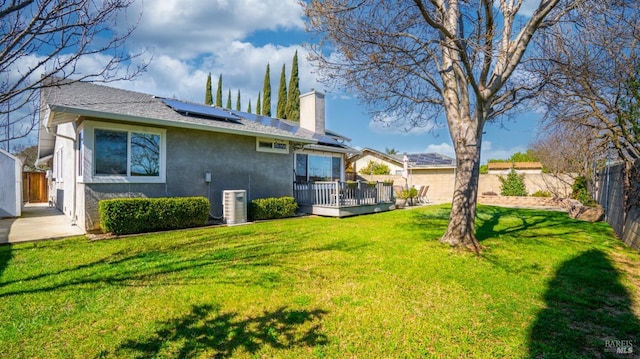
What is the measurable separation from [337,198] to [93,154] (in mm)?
7358

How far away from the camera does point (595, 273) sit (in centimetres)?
539

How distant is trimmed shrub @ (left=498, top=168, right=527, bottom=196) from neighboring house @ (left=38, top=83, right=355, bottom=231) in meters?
17.4

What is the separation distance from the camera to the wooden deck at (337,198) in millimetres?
11750

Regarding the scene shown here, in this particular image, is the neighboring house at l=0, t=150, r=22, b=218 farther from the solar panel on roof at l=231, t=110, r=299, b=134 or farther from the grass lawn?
the solar panel on roof at l=231, t=110, r=299, b=134

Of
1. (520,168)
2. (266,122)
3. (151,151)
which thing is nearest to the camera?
(151,151)

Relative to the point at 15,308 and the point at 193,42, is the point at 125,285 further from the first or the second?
the point at 193,42

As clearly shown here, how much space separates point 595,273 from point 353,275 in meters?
4.20

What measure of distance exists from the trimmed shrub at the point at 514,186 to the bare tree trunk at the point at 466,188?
18.9m

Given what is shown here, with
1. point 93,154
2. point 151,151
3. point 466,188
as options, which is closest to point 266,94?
point 151,151

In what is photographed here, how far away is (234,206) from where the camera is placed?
9672 millimetres

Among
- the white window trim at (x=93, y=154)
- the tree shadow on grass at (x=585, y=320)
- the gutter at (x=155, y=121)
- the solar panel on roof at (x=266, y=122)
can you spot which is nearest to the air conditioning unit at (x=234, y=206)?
the white window trim at (x=93, y=154)

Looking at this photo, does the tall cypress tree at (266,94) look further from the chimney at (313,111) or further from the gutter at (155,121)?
the gutter at (155,121)

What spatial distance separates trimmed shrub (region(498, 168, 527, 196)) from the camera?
2241cm

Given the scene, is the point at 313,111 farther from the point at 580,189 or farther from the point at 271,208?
the point at 580,189
